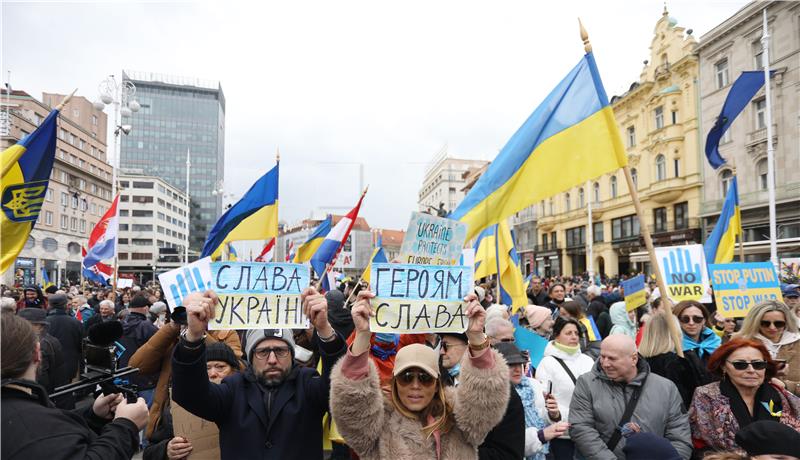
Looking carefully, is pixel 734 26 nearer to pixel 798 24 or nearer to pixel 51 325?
pixel 798 24

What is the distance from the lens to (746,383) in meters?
3.32

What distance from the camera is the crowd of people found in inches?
87.9

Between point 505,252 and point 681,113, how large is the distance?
110ft

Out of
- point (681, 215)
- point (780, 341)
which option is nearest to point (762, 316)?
point (780, 341)

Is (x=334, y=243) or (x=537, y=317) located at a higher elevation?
(x=334, y=243)

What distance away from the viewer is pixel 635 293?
7.06 meters

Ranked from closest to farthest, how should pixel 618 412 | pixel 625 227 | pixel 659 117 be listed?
pixel 618 412
pixel 659 117
pixel 625 227

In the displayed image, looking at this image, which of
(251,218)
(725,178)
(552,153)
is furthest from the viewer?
(725,178)

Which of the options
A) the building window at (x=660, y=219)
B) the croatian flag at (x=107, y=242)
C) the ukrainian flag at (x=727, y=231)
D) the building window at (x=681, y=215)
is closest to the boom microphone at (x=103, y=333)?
the ukrainian flag at (x=727, y=231)

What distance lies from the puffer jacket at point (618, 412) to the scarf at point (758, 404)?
312mm

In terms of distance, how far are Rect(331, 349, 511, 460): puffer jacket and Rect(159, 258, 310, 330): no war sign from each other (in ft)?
2.34

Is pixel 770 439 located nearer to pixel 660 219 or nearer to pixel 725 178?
pixel 725 178

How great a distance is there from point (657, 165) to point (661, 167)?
0.43 meters

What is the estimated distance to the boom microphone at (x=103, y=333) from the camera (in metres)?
2.43
